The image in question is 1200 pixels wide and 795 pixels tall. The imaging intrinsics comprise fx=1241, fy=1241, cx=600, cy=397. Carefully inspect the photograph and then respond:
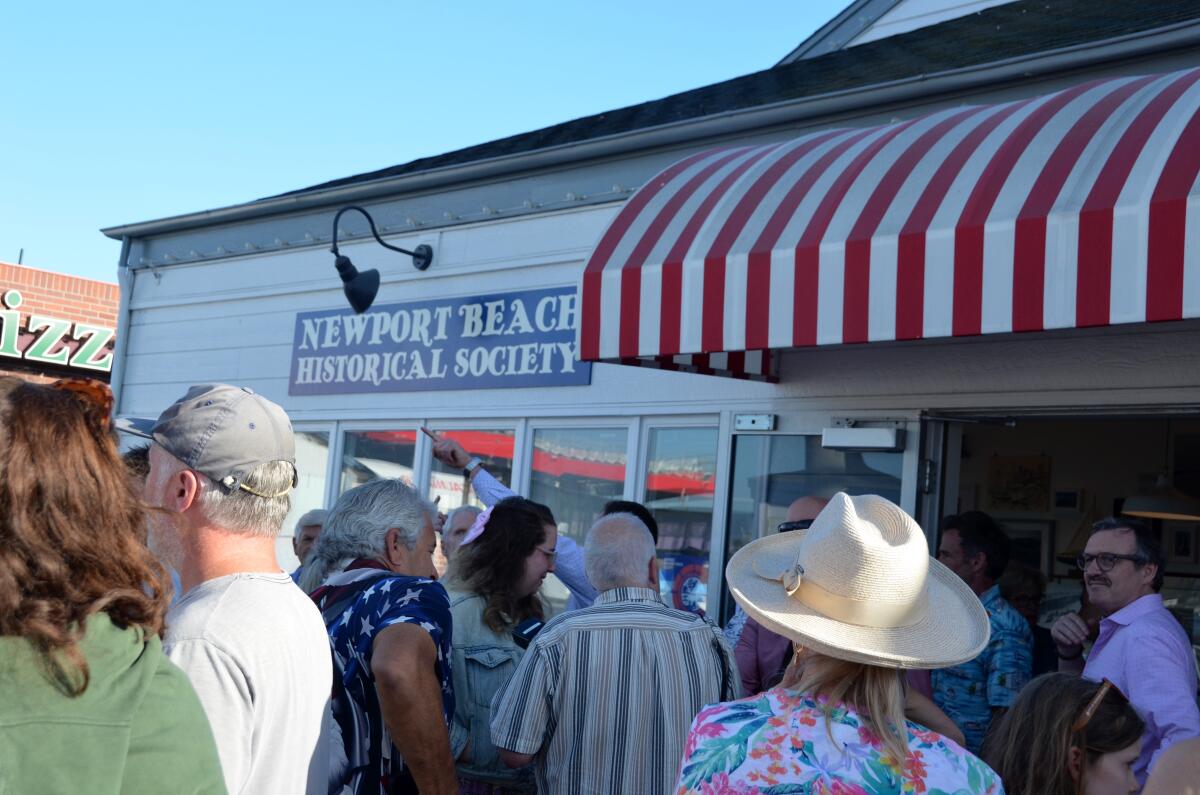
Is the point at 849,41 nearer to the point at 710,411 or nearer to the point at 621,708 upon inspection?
the point at 710,411

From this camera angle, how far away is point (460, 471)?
8.36 metres

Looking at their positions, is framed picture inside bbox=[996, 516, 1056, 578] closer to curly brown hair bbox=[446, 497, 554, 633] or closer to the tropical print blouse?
curly brown hair bbox=[446, 497, 554, 633]

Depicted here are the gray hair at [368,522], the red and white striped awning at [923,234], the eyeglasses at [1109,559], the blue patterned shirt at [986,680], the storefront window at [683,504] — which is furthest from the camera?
the storefront window at [683,504]

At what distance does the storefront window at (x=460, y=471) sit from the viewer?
314 inches

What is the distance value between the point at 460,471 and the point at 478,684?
13.3 ft

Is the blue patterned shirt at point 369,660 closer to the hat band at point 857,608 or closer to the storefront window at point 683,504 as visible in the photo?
the hat band at point 857,608

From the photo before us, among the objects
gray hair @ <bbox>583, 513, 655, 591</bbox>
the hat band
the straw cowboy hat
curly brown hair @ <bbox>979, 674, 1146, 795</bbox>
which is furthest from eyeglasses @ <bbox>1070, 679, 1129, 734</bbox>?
gray hair @ <bbox>583, 513, 655, 591</bbox>

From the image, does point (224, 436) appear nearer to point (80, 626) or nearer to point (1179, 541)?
point (80, 626)

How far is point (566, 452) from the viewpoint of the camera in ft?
25.3

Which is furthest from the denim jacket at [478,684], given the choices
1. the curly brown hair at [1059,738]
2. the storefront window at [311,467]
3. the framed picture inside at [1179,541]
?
A: the framed picture inside at [1179,541]

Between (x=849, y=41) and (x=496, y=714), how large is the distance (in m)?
8.49

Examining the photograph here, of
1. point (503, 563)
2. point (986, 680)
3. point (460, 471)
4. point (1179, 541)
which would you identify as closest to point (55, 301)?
point (460, 471)

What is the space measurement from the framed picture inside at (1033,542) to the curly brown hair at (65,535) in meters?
7.97

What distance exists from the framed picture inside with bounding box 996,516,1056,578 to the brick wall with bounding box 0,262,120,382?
15.5m
